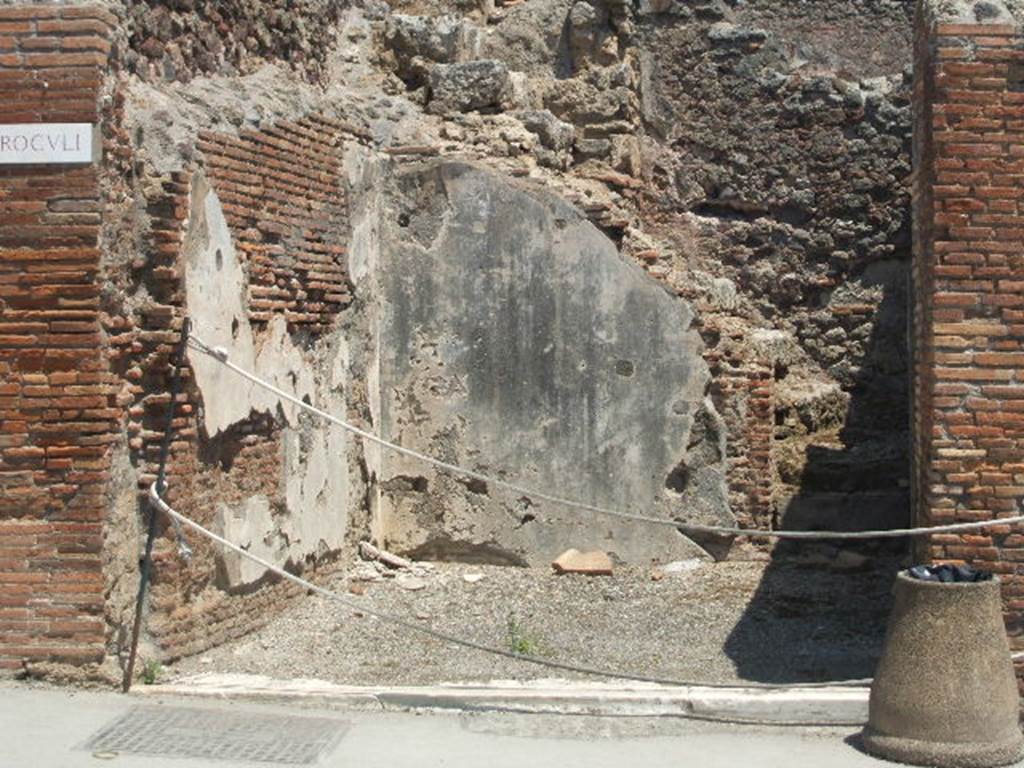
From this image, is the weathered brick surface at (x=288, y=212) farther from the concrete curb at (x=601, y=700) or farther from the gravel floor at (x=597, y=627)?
the concrete curb at (x=601, y=700)

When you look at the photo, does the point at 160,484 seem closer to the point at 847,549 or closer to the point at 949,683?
the point at 949,683

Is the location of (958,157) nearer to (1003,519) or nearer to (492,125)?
(1003,519)

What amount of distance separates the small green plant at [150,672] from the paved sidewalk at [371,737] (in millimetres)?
227

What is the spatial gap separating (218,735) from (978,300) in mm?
3764

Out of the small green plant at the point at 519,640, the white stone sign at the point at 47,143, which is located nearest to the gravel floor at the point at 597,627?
the small green plant at the point at 519,640

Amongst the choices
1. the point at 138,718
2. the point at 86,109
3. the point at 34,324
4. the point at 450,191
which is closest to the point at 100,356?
the point at 34,324

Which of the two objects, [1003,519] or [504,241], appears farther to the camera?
[504,241]

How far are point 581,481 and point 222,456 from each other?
2.75 meters

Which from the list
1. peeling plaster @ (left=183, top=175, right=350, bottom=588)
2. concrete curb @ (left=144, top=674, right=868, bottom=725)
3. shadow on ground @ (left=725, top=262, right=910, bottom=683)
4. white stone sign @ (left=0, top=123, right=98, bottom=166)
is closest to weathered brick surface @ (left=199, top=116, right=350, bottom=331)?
peeling plaster @ (left=183, top=175, right=350, bottom=588)

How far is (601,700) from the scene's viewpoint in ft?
22.7

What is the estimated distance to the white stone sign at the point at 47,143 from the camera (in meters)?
6.90

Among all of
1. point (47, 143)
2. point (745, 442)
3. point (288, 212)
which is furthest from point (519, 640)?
point (47, 143)

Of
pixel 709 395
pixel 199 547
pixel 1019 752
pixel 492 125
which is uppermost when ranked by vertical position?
pixel 492 125

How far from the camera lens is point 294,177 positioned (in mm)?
8898
